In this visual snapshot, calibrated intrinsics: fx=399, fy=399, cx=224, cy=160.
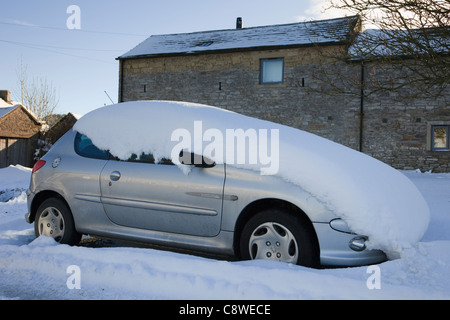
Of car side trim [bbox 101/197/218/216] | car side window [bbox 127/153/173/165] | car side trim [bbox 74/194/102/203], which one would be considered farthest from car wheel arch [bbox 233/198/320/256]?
car side trim [bbox 74/194/102/203]

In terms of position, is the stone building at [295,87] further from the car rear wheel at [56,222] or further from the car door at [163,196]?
the car rear wheel at [56,222]

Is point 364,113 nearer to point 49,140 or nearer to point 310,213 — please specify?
point 310,213

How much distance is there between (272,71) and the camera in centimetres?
1827

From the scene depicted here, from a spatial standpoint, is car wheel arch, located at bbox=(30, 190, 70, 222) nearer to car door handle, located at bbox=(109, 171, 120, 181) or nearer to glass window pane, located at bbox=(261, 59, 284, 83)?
car door handle, located at bbox=(109, 171, 120, 181)

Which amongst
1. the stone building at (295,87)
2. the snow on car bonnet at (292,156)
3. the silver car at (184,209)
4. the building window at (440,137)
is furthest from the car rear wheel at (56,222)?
the building window at (440,137)

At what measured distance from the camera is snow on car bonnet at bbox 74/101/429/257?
11.4 feet

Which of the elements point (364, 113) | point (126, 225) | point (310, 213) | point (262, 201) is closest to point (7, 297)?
point (126, 225)

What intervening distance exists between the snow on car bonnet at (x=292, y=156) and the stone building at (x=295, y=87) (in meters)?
10.7

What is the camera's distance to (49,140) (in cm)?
2797

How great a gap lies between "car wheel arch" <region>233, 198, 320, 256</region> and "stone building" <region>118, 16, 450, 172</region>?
1145cm

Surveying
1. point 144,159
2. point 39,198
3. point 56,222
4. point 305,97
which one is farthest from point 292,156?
point 305,97

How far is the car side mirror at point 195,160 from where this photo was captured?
397cm

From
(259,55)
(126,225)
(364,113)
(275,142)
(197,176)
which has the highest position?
(259,55)
